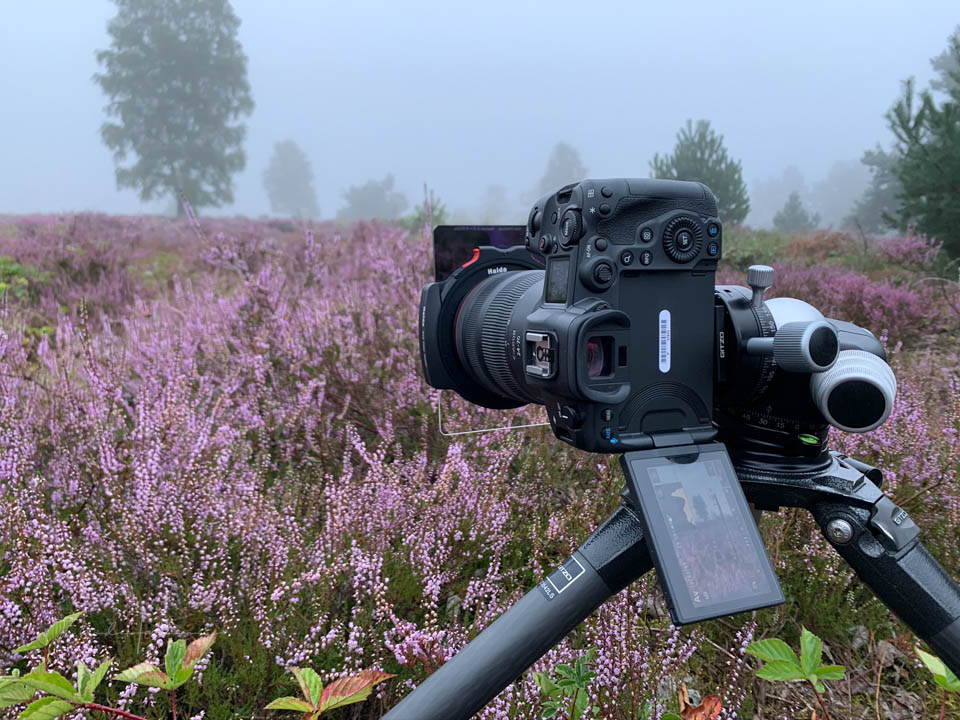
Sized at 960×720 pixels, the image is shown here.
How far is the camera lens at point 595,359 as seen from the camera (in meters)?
1.04

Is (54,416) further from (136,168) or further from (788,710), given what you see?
(136,168)

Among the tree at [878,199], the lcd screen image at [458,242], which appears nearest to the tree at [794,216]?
the tree at [878,199]

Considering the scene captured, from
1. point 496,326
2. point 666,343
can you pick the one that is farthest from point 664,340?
point 496,326

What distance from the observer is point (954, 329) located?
15.4ft

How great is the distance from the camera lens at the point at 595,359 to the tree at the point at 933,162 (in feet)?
24.4

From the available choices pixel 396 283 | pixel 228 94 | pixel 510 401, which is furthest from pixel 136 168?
pixel 510 401

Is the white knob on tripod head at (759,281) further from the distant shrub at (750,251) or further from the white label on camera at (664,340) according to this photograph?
the distant shrub at (750,251)

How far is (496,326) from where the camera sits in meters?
1.34

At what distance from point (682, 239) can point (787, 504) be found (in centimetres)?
54

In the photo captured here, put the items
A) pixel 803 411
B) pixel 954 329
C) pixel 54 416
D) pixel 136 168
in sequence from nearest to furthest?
pixel 803 411, pixel 54 416, pixel 954 329, pixel 136 168

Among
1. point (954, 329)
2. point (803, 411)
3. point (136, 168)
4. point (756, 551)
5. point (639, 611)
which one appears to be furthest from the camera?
point (136, 168)

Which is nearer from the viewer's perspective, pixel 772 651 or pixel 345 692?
pixel 772 651

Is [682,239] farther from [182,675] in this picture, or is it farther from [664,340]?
[182,675]

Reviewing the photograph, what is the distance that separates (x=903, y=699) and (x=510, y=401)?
1.30m
